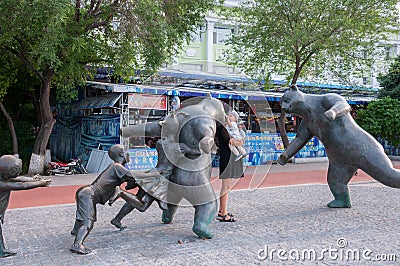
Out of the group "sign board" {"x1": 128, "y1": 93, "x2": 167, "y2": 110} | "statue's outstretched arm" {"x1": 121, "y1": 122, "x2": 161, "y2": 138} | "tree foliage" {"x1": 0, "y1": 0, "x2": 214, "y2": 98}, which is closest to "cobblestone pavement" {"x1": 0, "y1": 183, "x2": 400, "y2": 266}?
"statue's outstretched arm" {"x1": 121, "y1": 122, "x2": 161, "y2": 138}

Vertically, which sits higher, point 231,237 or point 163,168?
point 163,168

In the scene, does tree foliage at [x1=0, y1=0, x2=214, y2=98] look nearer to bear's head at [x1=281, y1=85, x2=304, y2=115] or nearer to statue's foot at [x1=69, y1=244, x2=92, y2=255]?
bear's head at [x1=281, y1=85, x2=304, y2=115]

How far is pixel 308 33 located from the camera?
1401 centimetres

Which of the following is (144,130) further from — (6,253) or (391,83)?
(391,83)

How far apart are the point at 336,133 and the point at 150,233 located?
3338 millimetres

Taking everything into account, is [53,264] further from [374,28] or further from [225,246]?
[374,28]

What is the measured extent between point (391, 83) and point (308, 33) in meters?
Answer: 7.88

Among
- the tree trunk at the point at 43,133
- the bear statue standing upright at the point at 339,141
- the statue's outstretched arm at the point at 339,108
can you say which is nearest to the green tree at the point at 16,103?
the tree trunk at the point at 43,133

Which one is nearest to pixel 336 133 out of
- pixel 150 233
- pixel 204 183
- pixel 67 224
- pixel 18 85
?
pixel 204 183

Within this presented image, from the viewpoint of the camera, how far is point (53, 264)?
13.7 feet

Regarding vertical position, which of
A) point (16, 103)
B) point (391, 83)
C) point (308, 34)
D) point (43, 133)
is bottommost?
point (43, 133)

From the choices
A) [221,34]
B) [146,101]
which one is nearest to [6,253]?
[146,101]

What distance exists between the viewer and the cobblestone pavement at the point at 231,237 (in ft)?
14.3

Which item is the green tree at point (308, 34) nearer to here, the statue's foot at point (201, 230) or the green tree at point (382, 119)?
the green tree at point (382, 119)
